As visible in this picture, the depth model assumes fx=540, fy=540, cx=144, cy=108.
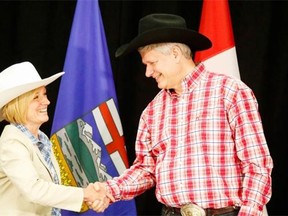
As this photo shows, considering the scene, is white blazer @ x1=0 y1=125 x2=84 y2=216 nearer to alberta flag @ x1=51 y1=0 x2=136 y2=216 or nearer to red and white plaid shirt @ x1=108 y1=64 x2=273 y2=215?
red and white plaid shirt @ x1=108 y1=64 x2=273 y2=215

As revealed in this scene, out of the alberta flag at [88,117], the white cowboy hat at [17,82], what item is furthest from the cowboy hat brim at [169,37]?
the alberta flag at [88,117]

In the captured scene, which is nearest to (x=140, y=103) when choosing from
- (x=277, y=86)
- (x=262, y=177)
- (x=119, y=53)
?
(x=277, y=86)

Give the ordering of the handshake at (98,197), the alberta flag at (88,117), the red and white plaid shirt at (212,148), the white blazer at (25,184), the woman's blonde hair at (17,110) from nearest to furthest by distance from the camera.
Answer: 1. the red and white plaid shirt at (212,148)
2. the white blazer at (25,184)
3. the woman's blonde hair at (17,110)
4. the handshake at (98,197)
5. the alberta flag at (88,117)

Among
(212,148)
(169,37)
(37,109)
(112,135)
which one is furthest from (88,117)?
(212,148)

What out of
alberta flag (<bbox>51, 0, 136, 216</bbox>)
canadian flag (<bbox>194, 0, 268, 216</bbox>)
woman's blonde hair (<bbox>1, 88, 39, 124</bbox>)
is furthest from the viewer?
canadian flag (<bbox>194, 0, 268, 216</bbox>)

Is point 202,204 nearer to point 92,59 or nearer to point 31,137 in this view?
point 31,137

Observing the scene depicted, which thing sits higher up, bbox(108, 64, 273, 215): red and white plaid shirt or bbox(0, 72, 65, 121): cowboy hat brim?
bbox(0, 72, 65, 121): cowboy hat brim

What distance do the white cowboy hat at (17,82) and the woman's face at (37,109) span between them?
2.6 inches

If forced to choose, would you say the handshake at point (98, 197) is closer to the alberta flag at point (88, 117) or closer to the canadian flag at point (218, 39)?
the alberta flag at point (88, 117)

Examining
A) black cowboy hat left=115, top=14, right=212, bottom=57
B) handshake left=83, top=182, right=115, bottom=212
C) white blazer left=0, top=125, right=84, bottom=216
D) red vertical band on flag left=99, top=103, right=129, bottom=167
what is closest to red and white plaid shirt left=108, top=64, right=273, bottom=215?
black cowboy hat left=115, top=14, right=212, bottom=57

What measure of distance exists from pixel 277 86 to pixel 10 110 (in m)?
1.92

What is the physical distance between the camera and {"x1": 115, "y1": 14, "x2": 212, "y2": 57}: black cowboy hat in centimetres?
229

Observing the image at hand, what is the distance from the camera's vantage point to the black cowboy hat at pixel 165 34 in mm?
2293

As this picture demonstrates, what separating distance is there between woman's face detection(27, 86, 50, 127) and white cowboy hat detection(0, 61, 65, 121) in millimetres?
67
